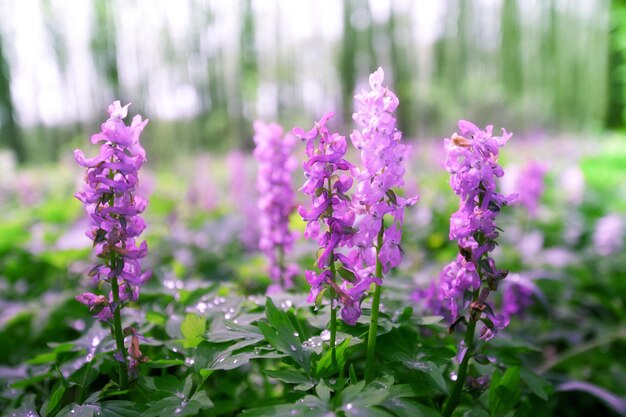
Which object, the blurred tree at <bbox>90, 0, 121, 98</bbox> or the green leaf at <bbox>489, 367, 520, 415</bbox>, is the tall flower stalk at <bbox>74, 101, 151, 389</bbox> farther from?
the blurred tree at <bbox>90, 0, 121, 98</bbox>

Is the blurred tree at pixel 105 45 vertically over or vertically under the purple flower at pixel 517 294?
over

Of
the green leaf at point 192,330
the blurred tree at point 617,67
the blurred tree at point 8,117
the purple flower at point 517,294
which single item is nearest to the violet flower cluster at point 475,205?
the green leaf at point 192,330

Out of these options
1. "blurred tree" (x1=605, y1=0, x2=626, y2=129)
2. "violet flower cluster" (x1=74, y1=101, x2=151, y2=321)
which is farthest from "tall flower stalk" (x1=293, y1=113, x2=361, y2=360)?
"blurred tree" (x1=605, y1=0, x2=626, y2=129)

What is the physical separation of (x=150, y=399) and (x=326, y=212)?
592 mm

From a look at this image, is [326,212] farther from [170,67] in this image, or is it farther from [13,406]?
[170,67]

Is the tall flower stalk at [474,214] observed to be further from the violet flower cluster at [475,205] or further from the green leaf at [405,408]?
the green leaf at [405,408]

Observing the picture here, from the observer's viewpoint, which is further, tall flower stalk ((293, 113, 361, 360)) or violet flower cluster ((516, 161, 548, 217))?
violet flower cluster ((516, 161, 548, 217))

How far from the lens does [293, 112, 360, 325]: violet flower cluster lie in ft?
3.81

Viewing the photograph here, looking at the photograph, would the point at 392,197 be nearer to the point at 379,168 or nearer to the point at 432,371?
the point at 379,168

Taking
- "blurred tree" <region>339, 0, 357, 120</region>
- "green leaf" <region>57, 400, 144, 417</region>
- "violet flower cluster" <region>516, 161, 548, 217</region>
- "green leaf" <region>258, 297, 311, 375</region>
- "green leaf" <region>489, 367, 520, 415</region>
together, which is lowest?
"violet flower cluster" <region>516, 161, 548, 217</region>

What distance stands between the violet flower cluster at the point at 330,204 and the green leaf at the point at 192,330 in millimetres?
329

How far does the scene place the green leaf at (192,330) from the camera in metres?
1.33

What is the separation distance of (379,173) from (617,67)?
104ft

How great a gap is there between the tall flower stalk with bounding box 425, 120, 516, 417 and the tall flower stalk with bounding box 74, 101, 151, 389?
0.72 m
